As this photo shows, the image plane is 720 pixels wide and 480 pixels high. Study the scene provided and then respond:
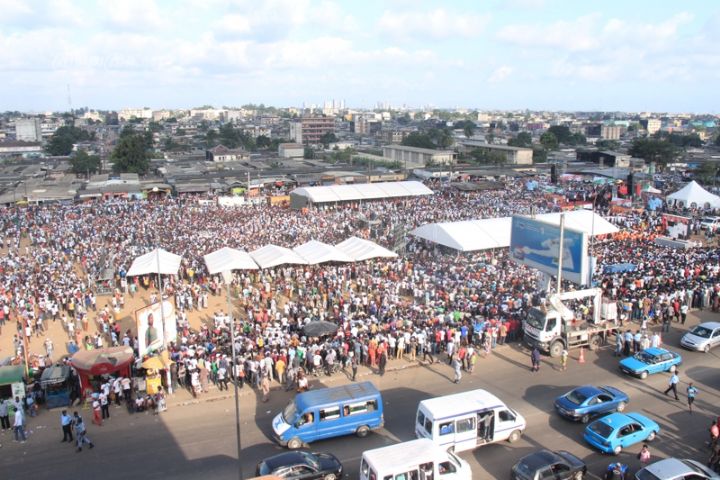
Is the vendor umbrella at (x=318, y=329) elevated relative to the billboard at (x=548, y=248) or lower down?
lower down

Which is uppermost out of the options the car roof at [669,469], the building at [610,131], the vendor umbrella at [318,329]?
the building at [610,131]

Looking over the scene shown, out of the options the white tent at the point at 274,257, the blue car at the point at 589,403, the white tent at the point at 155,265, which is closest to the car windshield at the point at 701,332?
the blue car at the point at 589,403

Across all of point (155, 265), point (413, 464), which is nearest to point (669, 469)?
point (413, 464)

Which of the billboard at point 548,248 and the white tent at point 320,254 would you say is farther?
the white tent at point 320,254

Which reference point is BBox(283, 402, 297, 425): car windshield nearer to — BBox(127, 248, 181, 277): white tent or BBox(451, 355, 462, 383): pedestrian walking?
BBox(451, 355, 462, 383): pedestrian walking

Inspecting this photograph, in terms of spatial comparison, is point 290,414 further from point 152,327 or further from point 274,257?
point 274,257

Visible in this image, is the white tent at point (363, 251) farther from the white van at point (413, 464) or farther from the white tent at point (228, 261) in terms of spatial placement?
the white van at point (413, 464)

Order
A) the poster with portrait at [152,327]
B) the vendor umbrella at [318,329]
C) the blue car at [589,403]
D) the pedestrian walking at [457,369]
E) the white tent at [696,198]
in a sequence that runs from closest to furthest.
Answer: the blue car at [589,403]
the pedestrian walking at [457,369]
the poster with portrait at [152,327]
the vendor umbrella at [318,329]
the white tent at [696,198]
